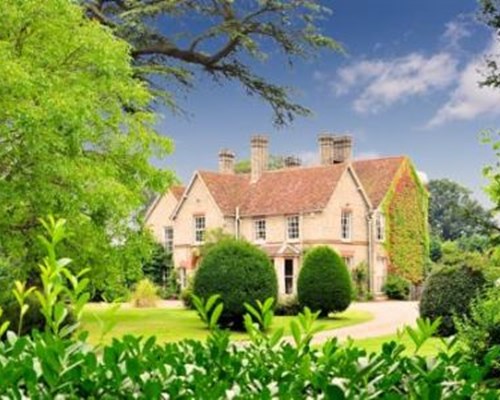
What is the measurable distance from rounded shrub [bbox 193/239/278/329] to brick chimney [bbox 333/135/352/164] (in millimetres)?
19781

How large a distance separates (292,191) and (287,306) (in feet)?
42.6

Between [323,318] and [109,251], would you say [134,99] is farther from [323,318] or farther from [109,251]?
[323,318]

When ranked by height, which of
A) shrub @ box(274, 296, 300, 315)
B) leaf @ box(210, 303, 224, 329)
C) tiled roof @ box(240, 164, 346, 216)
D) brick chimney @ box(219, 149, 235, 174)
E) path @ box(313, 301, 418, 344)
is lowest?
path @ box(313, 301, 418, 344)

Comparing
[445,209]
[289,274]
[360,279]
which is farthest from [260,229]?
[445,209]

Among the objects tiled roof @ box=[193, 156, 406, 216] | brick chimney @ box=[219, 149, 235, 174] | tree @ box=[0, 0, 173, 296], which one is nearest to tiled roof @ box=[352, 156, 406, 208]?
tiled roof @ box=[193, 156, 406, 216]

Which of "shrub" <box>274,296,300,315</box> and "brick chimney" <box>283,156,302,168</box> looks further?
"brick chimney" <box>283,156,302,168</box>

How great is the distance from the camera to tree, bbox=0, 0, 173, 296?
669 inches

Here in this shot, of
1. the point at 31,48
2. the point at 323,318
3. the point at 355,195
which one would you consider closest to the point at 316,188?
the point at 355,195

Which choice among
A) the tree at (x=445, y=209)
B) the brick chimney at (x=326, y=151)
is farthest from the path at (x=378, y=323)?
the tree at (x=445, y=209)

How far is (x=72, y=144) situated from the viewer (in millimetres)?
17828

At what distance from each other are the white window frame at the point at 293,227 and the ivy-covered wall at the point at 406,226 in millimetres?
5548

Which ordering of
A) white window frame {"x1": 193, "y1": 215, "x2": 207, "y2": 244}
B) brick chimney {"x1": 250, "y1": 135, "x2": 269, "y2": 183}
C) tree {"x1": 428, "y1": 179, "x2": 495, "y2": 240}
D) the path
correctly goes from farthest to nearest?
tree {"x1": 428, "y1": 179, "x2": 495, "y2": 240} → white window frame {"x1": 193, "y1": 215, "x2": 207, "y2": 244} → brick chimney {"x1": 250, "y1": 135, "x2": 269, "y2": 183} → the path

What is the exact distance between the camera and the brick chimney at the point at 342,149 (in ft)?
148

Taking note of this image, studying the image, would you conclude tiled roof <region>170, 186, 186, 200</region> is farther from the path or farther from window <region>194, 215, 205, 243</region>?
the path
